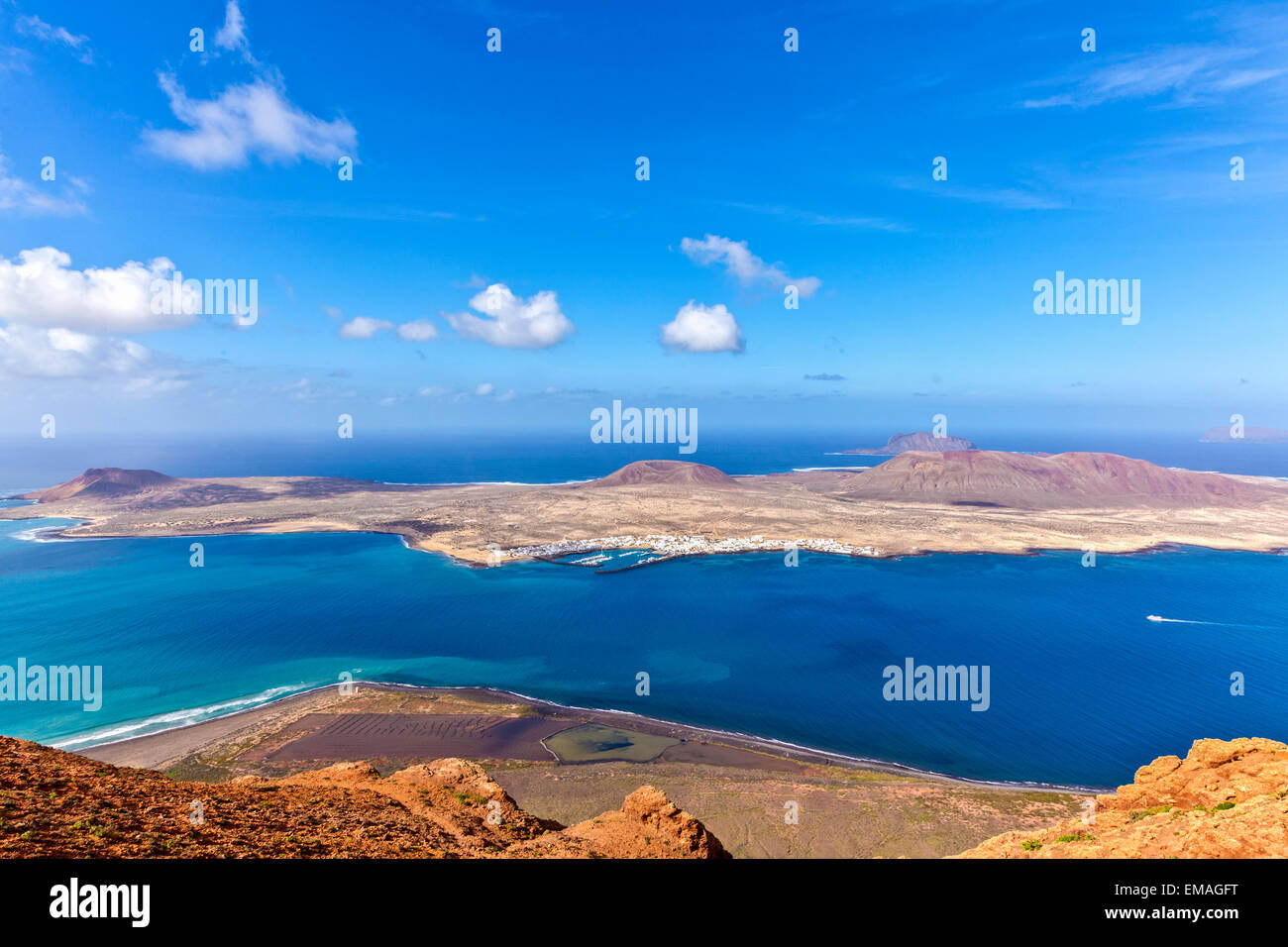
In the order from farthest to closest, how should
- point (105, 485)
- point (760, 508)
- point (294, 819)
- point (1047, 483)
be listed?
point (1047, 483), point (105, 485), point (760, 508), point (294, 819)

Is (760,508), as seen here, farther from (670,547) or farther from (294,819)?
(294,819)

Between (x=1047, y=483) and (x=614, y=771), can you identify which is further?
(x=1047, y=483)

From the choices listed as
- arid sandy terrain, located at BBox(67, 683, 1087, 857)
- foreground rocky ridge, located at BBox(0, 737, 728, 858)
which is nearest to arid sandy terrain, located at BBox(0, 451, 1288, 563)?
arid sandy terrain, located at BBox(67, 683, 1087, 857)

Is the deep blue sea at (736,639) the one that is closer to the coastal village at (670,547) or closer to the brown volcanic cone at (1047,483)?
the coastal village at (670,547)

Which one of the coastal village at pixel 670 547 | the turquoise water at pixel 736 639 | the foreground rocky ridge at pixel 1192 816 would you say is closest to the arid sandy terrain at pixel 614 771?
the turquoise water at pixel 736 639

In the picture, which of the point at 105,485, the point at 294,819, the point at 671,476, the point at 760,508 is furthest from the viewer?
the point at 671,476

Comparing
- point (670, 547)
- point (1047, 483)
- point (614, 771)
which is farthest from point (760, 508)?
point (614, 771)

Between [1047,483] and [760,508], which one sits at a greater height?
[1047,483]

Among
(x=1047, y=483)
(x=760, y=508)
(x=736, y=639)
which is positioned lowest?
(x=736, y=639)
